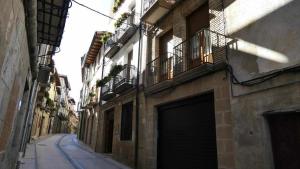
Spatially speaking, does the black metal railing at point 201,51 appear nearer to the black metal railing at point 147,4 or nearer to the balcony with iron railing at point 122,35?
the black metal railing at point 147,4

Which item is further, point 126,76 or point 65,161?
point 126,76

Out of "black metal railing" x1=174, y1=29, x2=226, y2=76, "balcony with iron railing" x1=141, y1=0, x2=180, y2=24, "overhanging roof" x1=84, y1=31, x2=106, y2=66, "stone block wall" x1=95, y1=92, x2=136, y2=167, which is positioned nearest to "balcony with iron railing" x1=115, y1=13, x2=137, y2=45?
"balcony with iron railing" x1=141, y1=0, x2=180, y2=24

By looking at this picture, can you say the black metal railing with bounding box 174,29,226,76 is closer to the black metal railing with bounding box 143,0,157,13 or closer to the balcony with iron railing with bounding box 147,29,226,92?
the balcony with iron railing with bounding box 147,29,226,92

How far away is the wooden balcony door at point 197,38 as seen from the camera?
7055 millimetres

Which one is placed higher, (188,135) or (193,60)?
(193,60)

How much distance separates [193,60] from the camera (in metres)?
7.56

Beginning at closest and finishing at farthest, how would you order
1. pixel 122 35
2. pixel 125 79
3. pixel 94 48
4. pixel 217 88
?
pixel 217 88 → pixel 125 79 → pixel 122 35 → pixel 94 48

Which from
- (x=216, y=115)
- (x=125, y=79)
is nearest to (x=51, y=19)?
(x=216, y=115)

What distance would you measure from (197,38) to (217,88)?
210 centimetres

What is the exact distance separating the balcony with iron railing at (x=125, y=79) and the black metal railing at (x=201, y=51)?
10.6ft

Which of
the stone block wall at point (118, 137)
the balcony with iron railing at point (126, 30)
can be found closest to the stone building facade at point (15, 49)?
the stone block wall at point (118, 137)

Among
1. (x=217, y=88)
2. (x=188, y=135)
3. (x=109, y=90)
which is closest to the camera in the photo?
(x=217, y=88)

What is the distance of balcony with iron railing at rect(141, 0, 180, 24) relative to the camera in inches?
348

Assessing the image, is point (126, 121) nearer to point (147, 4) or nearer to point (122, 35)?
point (122, 35)
